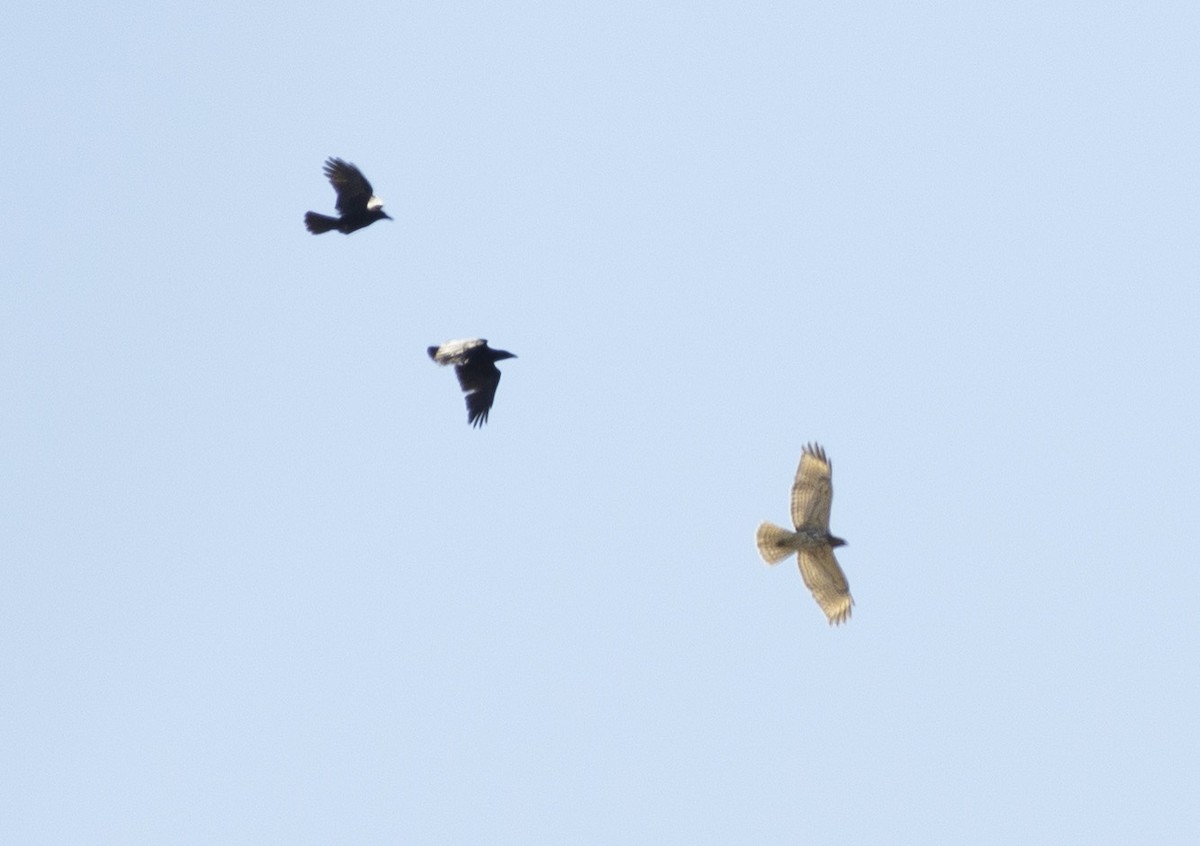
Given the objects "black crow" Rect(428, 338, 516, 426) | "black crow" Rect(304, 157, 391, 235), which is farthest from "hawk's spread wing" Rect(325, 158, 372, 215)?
"black crow" Rect(428, 338, 516, 426)

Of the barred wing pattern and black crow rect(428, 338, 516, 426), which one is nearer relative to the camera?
the barred wing pattern

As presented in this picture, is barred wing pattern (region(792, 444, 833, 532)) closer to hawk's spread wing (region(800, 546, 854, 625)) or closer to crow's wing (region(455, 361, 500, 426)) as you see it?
hawk's spread wing (region(800, 546, 854, 625))

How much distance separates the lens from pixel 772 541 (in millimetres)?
21781

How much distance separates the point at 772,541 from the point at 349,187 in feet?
26.1

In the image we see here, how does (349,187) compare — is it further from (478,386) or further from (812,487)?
(812,487)

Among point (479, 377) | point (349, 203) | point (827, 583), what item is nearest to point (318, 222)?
point (349, 203)

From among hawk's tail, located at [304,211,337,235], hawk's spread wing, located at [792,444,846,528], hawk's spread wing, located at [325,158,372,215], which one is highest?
hawk's spread wing, located at [325,158,372,215]

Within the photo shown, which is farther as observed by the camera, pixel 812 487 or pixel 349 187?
pixel 349 187

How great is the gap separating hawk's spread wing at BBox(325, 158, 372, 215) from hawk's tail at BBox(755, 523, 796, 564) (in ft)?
24.5

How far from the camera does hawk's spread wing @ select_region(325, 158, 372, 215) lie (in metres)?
23.7

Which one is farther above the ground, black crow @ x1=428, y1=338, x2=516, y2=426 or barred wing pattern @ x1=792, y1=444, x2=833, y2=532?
black crow @ x1=428, y1=338, x2=516, y2=426

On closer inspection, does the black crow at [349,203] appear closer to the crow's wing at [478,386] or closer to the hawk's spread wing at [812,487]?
the crow's wing at [478,386]

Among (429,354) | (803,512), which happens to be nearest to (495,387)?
(429,354)

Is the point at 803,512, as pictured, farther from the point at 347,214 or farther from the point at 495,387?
the point at 347,214
